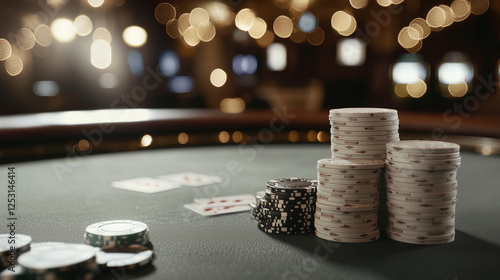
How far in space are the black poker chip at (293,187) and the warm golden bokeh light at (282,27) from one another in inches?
511

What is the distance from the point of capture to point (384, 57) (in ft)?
47.2

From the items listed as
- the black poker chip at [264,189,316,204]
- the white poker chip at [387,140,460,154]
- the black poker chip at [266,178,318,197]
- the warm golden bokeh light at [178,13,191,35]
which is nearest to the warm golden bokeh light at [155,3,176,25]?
the warm golden bokeh light at [178,13,191,35]

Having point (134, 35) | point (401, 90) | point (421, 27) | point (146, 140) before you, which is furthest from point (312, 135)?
point (421, 27)

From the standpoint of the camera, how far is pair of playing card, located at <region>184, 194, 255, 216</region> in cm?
235

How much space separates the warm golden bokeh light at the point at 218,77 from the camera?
14023 mm

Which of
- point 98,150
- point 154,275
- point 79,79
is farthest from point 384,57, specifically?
point 154,275

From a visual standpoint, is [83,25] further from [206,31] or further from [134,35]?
[206,31]

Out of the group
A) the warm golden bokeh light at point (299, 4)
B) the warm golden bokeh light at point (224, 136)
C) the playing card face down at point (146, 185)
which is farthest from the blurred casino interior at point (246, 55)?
the playing card face down at point (146, 185)

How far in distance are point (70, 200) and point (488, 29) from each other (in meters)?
12.7

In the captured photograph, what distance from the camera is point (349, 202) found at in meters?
1.90

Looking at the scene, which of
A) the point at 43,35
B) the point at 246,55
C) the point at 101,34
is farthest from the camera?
the point at 246,55

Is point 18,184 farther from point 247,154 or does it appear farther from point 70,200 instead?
point 247,154

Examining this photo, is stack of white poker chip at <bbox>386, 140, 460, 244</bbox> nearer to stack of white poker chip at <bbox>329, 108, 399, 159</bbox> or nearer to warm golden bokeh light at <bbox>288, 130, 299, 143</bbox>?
stack of white poker chip at <bbox>329, 108, 399, 159</bbox>

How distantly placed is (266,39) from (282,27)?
3.44 feet
